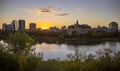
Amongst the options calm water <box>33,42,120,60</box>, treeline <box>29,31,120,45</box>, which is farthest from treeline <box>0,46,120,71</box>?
treeline <box>29,31,120,45</box>

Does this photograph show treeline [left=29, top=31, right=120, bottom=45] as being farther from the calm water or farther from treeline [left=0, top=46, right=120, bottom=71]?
treeline [left=0, top=46, right=120, bottom=71]

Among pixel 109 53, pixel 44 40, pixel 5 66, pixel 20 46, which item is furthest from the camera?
pixel 44 40

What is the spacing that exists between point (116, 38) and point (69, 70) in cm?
3371

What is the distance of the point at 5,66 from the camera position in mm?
2562

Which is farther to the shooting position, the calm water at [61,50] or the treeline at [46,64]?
the calm water at [61,50]

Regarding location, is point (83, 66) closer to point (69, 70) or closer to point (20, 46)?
point (69, 70)

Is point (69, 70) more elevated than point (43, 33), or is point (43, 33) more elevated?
point (43, 33)

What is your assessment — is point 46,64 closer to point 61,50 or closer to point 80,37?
point 61,50

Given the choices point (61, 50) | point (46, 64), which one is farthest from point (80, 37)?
point (46, 64)

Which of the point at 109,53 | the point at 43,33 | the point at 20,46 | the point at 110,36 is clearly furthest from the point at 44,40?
the point at 109,53

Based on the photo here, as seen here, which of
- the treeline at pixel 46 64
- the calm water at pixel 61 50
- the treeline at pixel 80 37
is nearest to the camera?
the treeline at pixel 46 64

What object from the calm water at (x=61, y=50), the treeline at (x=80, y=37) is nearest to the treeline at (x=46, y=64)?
the calm water at (x=61, y=50)

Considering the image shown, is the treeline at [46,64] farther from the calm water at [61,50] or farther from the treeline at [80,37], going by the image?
the treeline at [80,37]

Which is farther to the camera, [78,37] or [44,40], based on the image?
[78,37]
